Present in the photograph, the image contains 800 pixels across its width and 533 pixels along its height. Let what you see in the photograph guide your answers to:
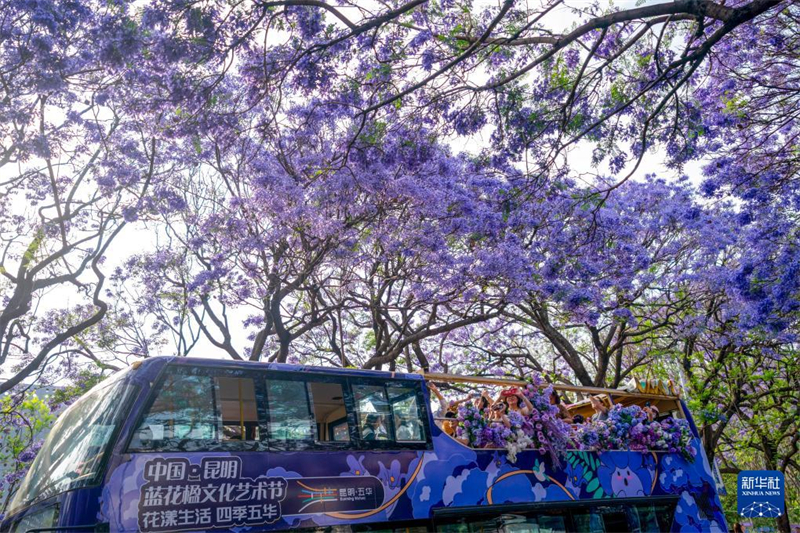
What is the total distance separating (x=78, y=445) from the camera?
6629 mm

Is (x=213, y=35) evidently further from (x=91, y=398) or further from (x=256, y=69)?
(x=91, y=398)

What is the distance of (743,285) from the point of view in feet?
43.2

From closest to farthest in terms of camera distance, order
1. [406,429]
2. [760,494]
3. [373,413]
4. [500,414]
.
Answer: [373,413] → [406,429] → [500,414] → [760,494]

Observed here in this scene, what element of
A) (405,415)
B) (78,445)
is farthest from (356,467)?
(78,445)

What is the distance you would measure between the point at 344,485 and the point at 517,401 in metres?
3.60

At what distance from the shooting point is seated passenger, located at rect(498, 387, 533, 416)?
943 cm

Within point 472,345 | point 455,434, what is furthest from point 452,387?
point 455,434

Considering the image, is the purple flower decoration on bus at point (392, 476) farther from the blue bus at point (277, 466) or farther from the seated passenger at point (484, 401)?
the seated passenger at point (484, 401)

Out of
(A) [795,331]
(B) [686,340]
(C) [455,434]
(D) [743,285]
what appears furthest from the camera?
A: (B) [686,340]

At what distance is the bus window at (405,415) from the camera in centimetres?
819

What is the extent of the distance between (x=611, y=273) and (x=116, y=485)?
505 inches

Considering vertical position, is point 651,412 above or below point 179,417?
below

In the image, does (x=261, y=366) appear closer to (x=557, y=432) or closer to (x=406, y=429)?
(x=406, y=429)

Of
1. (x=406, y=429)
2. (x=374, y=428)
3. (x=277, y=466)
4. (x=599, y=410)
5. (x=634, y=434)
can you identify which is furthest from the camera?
(x=599, y=410)
